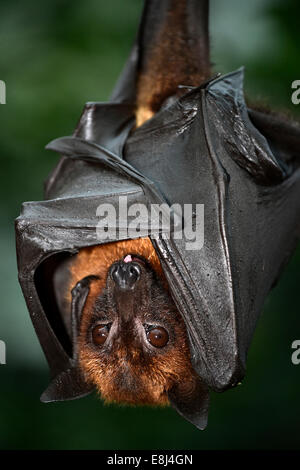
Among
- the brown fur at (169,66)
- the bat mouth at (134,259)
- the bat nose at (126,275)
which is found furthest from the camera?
the brown fur at (169,66)

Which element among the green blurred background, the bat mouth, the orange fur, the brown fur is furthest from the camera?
the green blurred background

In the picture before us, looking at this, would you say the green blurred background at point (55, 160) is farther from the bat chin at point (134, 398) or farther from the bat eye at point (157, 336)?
the bat chin at point (134, 398)

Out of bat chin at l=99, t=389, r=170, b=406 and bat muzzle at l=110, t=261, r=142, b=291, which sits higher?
bat muzzle at l=110, t=261, r=142, b=291

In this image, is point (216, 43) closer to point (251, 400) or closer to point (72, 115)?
point (72, 115)

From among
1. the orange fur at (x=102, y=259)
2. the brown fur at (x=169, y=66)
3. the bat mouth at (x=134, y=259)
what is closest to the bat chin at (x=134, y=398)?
the orange fur at (x=102, y=259)

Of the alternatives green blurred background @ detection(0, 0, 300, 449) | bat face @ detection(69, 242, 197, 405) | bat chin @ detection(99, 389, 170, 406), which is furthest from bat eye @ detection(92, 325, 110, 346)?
green blurred background @ detection(0, 0, 300, 449)

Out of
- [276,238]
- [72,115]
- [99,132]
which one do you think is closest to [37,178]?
[72,115]

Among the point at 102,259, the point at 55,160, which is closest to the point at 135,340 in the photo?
the point at 102,259

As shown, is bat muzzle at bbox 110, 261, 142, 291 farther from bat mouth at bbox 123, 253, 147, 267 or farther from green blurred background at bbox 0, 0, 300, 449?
green blurred background at bbox 0, 0, 300, 449
